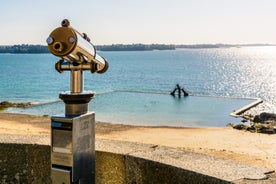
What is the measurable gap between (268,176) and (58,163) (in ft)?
4.52

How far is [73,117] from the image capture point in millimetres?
2537

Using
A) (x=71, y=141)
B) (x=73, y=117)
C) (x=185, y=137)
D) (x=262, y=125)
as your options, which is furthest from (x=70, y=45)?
(x=262, y=125)

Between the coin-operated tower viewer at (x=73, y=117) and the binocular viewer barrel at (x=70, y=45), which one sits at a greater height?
the binocular viewer barrel at (x=70, y=45)

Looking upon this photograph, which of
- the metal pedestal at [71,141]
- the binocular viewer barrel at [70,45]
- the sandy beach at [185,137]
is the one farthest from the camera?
the sandy beach at [185,137]

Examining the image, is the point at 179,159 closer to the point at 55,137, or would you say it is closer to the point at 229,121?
the point at 55,137

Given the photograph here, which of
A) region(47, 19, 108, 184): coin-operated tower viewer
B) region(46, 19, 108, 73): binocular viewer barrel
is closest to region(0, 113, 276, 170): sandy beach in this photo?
region(47, 19, 108, 184): coin-operated tower viewer

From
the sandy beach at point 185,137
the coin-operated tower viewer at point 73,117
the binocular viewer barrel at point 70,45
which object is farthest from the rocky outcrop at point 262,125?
the binocular viewer barrel at point 70,45

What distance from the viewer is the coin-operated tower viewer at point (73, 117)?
2434mm

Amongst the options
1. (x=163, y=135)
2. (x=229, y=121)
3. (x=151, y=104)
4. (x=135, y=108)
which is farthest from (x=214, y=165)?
(x=151, y=104)

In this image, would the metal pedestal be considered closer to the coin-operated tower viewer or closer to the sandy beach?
the coin-operated tower viewer

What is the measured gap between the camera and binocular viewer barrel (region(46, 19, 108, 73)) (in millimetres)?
2402

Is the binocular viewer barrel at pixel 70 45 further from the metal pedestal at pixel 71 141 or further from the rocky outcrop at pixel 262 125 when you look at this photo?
the rocky outcrop at pixel 262 125

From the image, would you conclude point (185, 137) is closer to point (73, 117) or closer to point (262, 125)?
point (262, 125)

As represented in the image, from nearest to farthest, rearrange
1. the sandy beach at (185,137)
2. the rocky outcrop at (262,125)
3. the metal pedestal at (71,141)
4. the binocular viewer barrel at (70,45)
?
the binocular viewer barrel at (70,45) → the metal pedestal at (71,141) → the sandy beach at (185,137) → the rocky outcrop at (262,125)
